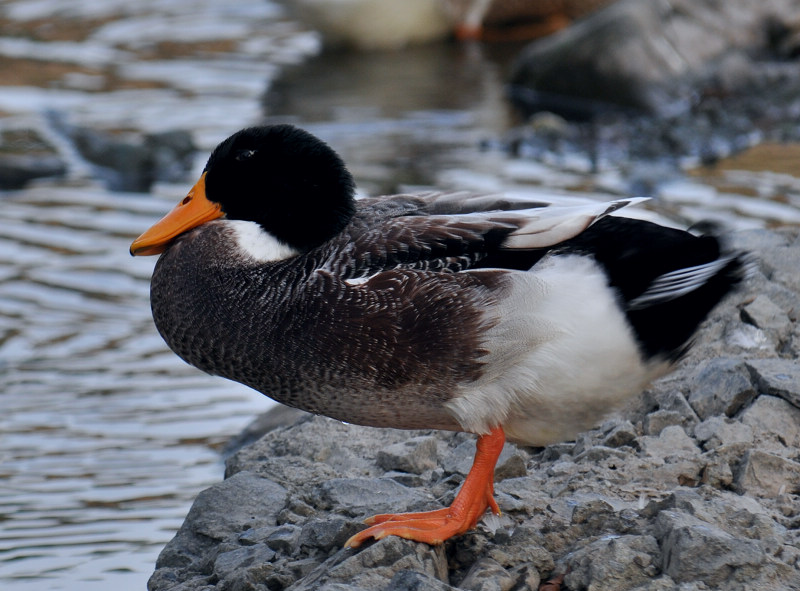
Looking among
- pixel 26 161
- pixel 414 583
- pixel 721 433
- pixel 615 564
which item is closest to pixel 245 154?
pixel 414 583

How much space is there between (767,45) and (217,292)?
26.0 feet

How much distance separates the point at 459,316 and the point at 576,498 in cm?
66

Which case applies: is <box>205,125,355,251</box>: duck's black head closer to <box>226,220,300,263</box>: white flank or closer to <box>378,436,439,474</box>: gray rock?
<box>226,220,300,263</box>: white flank

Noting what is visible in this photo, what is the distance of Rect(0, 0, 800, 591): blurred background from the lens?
473 cm

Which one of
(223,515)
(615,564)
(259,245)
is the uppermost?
(259,245)

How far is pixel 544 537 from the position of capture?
318 centimetres

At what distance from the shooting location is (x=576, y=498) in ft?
11.0

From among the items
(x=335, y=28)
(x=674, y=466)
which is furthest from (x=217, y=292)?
(x=335, y=28)

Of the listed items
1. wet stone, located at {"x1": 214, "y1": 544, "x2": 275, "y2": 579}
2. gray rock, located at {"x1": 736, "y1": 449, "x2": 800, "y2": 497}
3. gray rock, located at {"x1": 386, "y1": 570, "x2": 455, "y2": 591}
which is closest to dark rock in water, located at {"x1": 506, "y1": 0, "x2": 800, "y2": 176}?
gray rock, located at {"x1": 736, "y1": 449, "x2": 800, "y2": 497}

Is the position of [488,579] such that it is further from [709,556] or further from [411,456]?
[411,456]

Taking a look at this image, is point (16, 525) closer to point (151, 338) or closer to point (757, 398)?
point (151, 338)

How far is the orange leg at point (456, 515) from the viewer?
3.13 meters

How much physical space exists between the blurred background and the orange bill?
0.96 metres

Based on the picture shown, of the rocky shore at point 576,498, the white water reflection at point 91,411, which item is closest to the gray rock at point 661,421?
the rocky shore at point 576,498
